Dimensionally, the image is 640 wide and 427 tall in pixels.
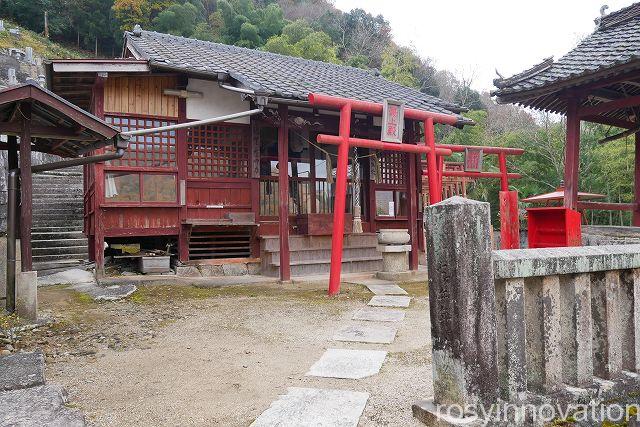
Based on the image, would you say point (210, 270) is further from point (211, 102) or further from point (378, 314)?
point (378, 314)

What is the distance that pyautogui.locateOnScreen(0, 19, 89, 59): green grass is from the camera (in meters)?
31.2

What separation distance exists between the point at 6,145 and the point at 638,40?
9634 mm

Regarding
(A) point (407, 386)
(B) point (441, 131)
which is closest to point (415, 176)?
(A) point (407, 386)

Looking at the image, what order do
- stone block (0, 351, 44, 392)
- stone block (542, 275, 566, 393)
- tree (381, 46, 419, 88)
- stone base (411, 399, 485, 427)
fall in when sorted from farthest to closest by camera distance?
tree (381, 46, 419, 88), stone block (0, 351, 44, 392), stone block (542, 275, 566, 393), stone base (411, 399, 485, 427)

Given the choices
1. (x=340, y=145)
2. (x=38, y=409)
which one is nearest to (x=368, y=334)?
(x=38, y=409)

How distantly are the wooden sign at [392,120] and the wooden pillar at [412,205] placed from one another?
9.09 feet

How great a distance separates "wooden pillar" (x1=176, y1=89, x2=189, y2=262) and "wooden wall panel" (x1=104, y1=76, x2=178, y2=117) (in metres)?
0.16

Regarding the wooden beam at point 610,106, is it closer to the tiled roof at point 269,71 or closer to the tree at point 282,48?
the tiled roof at point 269,71

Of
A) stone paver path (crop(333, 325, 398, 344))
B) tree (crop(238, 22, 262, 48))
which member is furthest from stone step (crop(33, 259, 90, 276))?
tree (crop(238, 22, 262, 48))

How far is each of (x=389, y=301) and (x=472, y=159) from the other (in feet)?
20.6

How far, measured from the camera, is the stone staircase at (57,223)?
10867mm

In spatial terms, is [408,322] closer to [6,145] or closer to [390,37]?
[6,145]

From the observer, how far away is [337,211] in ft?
25.0

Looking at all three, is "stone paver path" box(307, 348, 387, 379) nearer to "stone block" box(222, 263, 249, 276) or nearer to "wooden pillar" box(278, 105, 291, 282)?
"wooden pillar" box(278, 105, 291, 282)
